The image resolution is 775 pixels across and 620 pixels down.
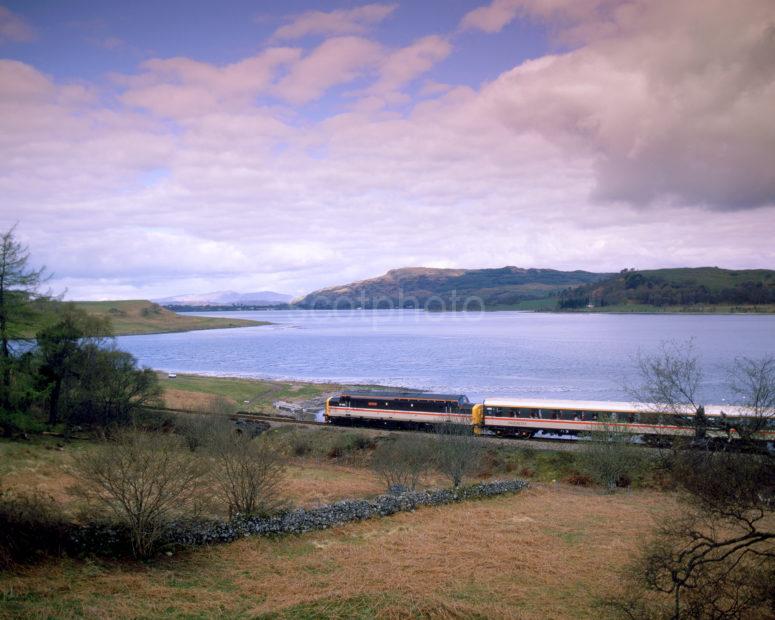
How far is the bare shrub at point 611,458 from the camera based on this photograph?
95.7 ft

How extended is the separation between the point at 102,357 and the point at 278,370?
183 ft

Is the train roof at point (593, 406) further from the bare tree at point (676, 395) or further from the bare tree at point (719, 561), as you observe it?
the bare tree at point (719, 561)

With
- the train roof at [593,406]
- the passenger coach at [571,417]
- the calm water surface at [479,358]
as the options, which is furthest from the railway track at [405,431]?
the calm water surface at [479,358]

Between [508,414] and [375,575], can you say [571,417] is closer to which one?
[508,414]

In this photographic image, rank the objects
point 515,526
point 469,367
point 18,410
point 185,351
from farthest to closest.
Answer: point 185,351 → point 469,367 → point 18,410 → point 515,526

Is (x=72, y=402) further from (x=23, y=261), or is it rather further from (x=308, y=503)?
(x=308, y=503)

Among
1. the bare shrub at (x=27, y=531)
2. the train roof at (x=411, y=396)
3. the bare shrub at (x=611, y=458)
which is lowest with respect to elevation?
the bare shrub at (x=611, y=458)

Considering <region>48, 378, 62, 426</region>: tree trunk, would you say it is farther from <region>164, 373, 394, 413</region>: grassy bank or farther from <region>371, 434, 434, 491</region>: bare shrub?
<region>371, 434, 434, 491</region>: bare shrub

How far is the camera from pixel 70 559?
13266mm

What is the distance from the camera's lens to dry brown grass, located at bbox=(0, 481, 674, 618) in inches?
436

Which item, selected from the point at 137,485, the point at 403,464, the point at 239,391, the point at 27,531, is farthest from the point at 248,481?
the point at 239,391

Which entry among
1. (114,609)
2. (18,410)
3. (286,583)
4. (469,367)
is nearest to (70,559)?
(114,609)

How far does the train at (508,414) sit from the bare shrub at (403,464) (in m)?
6.09

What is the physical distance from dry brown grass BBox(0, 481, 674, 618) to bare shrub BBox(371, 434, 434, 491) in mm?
8049
